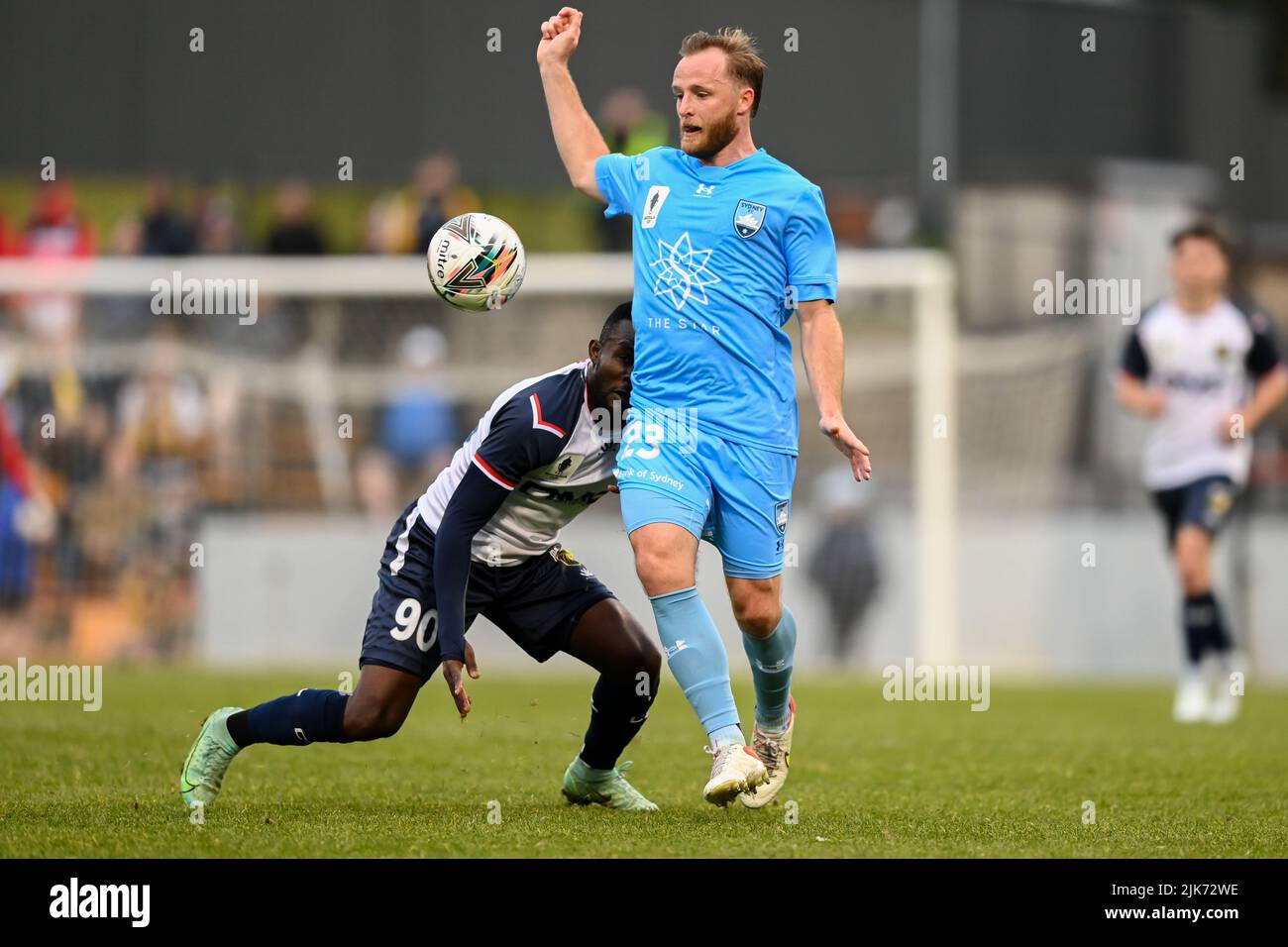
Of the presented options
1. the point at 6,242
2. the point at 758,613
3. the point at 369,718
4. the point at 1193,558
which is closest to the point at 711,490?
the point at 758,613

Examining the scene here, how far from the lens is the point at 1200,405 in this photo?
11297 millimetres

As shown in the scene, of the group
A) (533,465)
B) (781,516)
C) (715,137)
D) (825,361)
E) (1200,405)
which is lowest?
(781,516)

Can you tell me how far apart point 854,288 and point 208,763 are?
9528 millimetres

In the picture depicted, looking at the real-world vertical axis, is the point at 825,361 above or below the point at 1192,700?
above

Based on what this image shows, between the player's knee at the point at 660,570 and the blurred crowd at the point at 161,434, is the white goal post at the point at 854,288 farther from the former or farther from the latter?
the player's knee at the point at 660,570

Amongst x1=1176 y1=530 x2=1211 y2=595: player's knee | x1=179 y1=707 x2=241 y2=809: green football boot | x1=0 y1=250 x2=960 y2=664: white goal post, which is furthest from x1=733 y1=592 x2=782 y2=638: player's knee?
x1=0 y1=250 x2=960 y2=664: white goal post

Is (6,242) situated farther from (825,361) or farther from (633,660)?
(825,361)

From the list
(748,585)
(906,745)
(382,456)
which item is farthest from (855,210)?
(748,585)

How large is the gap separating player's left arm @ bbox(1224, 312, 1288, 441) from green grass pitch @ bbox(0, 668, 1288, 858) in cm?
184

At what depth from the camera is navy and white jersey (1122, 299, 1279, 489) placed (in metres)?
11.2

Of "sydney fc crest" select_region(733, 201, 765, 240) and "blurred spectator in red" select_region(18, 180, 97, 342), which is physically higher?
"blurred spectator in red" select_region(18, 180, 97, 342)

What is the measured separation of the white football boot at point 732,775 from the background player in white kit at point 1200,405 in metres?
5.99

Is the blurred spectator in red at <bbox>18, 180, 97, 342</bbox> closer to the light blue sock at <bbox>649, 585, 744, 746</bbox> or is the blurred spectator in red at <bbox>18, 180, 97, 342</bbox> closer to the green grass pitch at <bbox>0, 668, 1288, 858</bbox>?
the green grass pitch at <bbox>0, 668, 1288, 858</bbox>

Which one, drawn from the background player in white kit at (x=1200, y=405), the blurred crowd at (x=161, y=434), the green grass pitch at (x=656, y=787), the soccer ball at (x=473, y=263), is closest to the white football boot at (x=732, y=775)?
the green grass pitch at (x=656, y=787)
